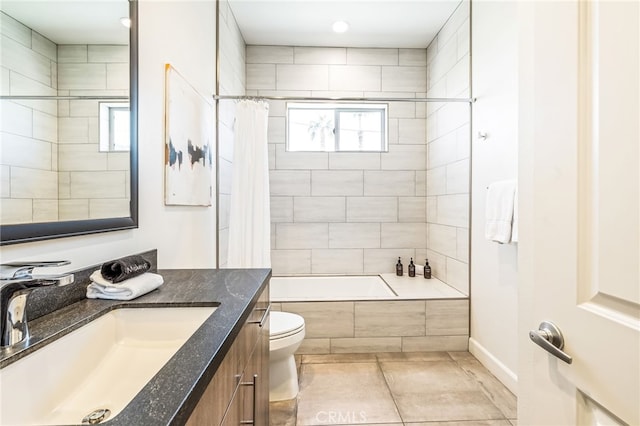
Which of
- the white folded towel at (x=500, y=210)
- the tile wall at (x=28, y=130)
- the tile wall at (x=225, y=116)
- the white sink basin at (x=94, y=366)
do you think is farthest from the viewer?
the tile wall at (x=225, y=116)

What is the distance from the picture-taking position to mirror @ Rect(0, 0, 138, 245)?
32.4 inches

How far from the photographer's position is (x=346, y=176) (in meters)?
3.53

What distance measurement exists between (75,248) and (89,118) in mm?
436

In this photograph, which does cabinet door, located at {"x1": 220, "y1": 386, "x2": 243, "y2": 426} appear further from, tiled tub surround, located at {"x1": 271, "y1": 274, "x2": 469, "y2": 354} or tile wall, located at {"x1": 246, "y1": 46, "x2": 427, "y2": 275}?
tile wall, located at {"x1": 246, "y1": 46, "x2": 427, "y2": 275}

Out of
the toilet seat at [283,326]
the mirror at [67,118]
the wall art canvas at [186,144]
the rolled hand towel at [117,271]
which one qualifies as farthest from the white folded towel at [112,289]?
the toilet seat at [283,326]

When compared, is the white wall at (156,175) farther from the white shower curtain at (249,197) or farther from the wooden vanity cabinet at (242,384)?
the wooden vanity cabinet at (242,384)

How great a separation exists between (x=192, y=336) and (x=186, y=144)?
4.76ft

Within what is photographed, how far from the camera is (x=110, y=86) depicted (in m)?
1.21

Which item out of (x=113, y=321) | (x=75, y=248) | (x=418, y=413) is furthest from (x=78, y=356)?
(x=418, y=413)

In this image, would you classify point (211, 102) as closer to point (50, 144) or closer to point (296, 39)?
point (296, 39)

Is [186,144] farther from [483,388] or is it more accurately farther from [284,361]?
[483,388]

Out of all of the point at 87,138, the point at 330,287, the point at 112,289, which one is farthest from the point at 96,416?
the point at 330,287

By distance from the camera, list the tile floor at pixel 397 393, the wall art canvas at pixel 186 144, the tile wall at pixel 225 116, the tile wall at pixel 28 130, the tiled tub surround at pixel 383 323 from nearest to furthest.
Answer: the tile wall at pixel 28 130, the wall art canvas at pixel 186 144, the tile floor at pixel 397 393, the tiled tub surround at pixel 383 323, the tile wall at pixel 225 116

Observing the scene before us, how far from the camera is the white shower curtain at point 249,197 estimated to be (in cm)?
245
